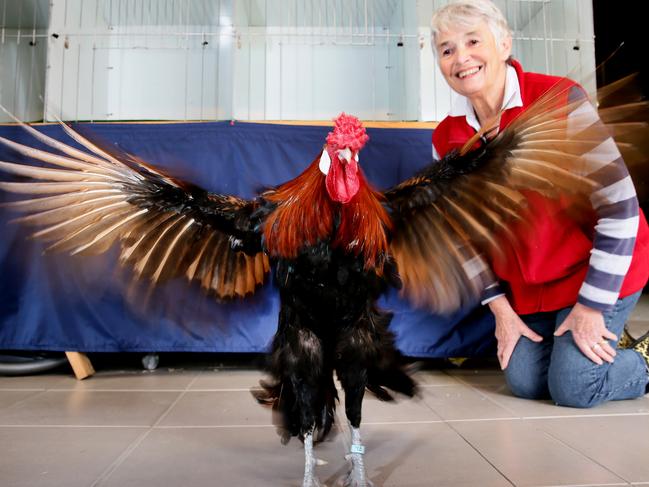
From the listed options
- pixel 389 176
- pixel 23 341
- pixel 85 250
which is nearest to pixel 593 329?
pixel 389 176

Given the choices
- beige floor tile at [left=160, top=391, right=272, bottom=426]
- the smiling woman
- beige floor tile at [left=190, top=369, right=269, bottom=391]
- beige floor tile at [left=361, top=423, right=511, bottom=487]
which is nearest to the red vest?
the smiling woman

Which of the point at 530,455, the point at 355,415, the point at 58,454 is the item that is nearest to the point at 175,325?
the point at 58,454

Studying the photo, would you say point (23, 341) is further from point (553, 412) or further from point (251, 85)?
point (251, 85)

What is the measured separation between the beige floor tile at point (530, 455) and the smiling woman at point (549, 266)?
15.8 inches

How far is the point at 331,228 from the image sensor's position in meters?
1.39

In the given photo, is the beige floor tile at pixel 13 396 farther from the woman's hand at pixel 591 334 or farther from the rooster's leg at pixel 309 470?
the woman's hand at pixel 591 334

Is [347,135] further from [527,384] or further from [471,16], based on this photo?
[527,384]

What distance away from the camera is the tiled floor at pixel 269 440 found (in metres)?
1.49

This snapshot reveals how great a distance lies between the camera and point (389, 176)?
2.70m

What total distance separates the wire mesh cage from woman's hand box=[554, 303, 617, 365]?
2.67 metres

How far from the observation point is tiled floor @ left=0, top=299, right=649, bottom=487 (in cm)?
149

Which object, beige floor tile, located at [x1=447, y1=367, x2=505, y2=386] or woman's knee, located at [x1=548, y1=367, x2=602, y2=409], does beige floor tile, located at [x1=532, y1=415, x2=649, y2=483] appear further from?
beige floor tile, located at [x1=447, y1=367, x2=505, y2=386]

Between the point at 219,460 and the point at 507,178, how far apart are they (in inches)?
53.2

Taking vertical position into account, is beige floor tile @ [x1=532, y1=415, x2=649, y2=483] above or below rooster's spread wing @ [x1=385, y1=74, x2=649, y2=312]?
below
